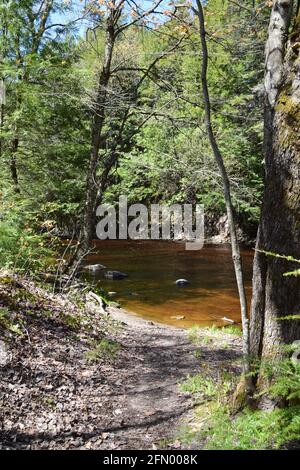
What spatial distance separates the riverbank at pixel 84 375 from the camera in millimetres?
3604

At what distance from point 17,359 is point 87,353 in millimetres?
1072

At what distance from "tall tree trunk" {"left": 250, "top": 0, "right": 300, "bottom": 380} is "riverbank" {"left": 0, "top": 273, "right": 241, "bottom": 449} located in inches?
50.7

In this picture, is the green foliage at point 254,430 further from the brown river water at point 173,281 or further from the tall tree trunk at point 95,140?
the tall tree trunk at point 95,140

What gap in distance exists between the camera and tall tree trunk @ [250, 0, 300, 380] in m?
3.41

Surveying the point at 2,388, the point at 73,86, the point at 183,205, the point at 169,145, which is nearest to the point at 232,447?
the point at 2,388

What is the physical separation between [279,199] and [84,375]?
2981 millimetres

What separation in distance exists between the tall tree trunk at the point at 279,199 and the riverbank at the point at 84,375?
1.29 meters

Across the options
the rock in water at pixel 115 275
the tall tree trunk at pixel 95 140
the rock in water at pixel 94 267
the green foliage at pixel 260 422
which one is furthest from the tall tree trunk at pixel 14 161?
the green foliage at pixel 260 422

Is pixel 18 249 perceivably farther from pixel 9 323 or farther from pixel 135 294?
pixel 135 294

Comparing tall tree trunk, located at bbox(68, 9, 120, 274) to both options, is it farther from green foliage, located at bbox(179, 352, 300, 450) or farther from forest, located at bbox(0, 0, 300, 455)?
green foliage, located at bbox(179, 352, 300, 450)

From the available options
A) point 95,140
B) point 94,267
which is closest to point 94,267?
point 94,267

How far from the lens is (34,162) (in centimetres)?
1055

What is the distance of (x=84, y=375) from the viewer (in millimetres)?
4734

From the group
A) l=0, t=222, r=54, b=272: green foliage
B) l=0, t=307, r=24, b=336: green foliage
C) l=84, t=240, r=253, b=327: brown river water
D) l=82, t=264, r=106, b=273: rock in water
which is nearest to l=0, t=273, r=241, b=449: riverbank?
l=0, t=307, r=24, b=336: green foliage
